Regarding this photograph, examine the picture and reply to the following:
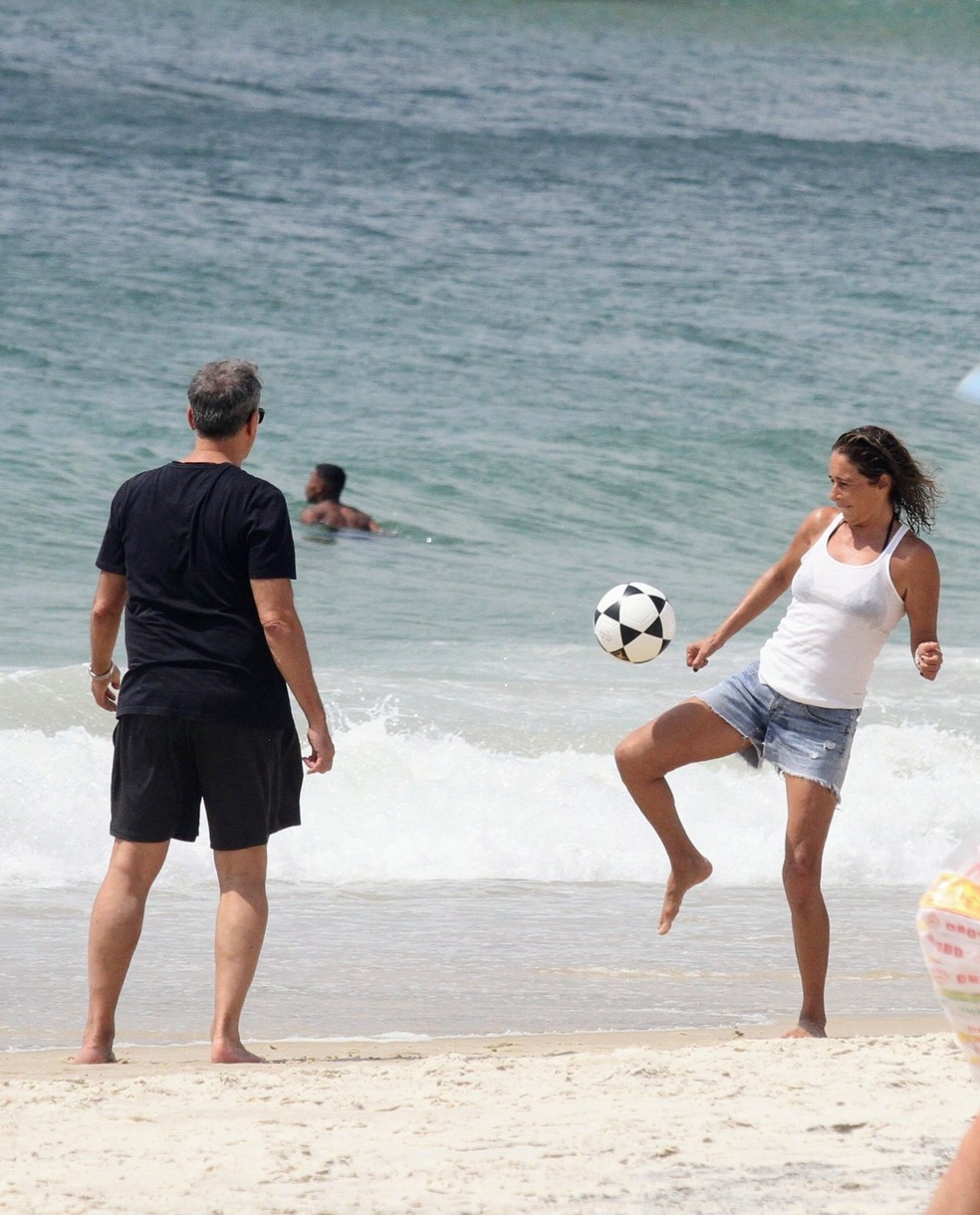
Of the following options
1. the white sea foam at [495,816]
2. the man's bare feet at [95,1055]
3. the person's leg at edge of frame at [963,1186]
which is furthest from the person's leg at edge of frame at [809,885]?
the white sea foam at [495,816]

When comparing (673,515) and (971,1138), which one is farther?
(673,515)

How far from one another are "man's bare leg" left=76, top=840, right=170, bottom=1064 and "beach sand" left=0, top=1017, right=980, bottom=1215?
0.43ft

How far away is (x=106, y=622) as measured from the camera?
4332 millimetres

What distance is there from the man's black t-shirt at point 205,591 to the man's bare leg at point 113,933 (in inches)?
16.0

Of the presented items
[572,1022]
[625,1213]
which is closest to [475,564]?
[572,1022]

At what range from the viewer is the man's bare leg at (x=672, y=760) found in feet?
Answer: 15.5

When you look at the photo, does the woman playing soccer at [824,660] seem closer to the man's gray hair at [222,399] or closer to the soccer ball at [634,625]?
the soccer ball at [634,625]

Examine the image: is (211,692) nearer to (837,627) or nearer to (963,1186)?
(837,627)

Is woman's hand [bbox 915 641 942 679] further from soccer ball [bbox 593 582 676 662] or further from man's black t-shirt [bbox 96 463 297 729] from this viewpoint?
man's black t-shirt [bbox 96 463 297 729]

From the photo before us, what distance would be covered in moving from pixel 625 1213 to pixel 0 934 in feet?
10.7

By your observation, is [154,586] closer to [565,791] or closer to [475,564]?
[565,791]

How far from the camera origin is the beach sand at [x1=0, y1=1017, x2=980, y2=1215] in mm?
3096

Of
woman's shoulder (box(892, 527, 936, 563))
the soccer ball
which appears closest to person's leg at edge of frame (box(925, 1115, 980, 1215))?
woman's shoulder (box(892, 527, 936, 563))

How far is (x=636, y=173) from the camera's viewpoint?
92.0 feet
